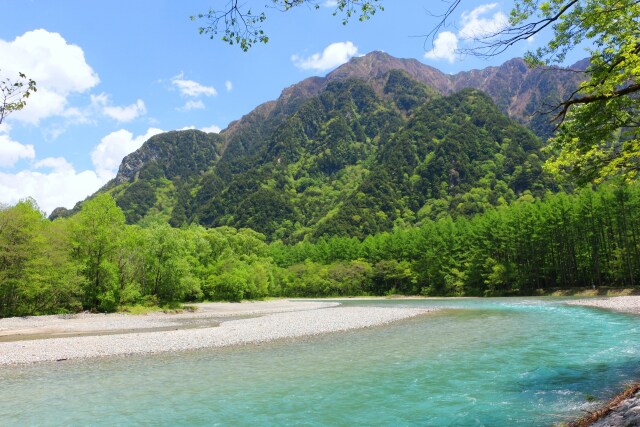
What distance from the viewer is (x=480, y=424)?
10.9 metres

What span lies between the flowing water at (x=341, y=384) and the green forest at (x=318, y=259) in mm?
8814

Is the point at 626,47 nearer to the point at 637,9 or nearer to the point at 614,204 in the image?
the point at 637,9

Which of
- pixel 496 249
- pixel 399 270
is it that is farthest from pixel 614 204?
pixel 399 270

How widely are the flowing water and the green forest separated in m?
8.81

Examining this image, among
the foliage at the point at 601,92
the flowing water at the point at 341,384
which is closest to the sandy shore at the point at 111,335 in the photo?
the flowing water at the point at 341,384

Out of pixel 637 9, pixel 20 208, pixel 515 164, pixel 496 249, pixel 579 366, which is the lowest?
pixel 579 366

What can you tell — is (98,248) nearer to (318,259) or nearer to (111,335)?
(111,335)

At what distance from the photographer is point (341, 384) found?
15.5 meters

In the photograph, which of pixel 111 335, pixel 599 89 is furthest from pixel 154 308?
pixel 599 89

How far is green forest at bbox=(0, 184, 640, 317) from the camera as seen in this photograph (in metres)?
46.5

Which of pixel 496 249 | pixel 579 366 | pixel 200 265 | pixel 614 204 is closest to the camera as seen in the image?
pixel 579 366

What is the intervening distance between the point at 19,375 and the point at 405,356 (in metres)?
18.6

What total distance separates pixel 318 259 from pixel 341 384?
118 meters

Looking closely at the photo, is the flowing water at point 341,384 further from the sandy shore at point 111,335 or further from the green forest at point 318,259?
the green forest at point 318,259
